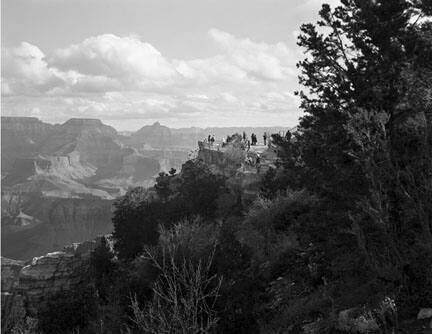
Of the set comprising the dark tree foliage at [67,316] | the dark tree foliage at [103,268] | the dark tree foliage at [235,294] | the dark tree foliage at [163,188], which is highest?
the dark tree foliage at [235,294]

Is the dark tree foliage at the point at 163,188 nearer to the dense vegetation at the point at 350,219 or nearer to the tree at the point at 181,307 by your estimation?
the dense vegetation at the point at 350,219

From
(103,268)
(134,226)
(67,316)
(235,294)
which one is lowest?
(103,268)

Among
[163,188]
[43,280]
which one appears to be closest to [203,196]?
[163,188]

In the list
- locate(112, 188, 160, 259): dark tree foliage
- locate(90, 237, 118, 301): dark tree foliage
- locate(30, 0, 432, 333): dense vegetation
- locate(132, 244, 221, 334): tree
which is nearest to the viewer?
locate(132, 244, 221, 334): tree

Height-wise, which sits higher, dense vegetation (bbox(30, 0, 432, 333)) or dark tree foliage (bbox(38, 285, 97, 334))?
dense vegetation (bbox(30, 0, 432, 333))

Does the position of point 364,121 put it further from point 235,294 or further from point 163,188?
point 163,188

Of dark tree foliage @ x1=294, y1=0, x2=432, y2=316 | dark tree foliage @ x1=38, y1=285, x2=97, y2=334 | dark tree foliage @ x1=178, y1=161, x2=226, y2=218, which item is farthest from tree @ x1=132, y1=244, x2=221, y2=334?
dark tree foliage @ x1=178, y1=161, x2=226, y2=218

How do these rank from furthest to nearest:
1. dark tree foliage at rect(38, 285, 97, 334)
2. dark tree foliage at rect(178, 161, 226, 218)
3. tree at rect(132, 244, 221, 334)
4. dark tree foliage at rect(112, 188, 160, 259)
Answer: dark tree foliage at rect(178, 161, 226, 218) < dark tree foliage at rect(112, 188, 160, 259) < dark tree foliage at rect(38, 285, 97, 334) < tree at rect(132, 244, 221, 334)

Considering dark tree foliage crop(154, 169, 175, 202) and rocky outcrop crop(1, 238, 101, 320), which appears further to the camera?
dark tree foliage crop(154, 169, 175, 202)

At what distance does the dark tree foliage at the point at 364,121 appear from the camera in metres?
15.9

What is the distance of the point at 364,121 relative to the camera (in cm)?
1568

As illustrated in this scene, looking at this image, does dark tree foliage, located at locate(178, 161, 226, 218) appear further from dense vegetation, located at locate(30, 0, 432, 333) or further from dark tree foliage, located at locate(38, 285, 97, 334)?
dense vegetation, located at locate(30, 0, 432, 333)

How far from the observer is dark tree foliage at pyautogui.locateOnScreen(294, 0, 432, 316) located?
15.9m

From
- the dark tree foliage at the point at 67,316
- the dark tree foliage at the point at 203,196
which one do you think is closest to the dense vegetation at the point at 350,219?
the dark tree foliage at the point at 67,316
